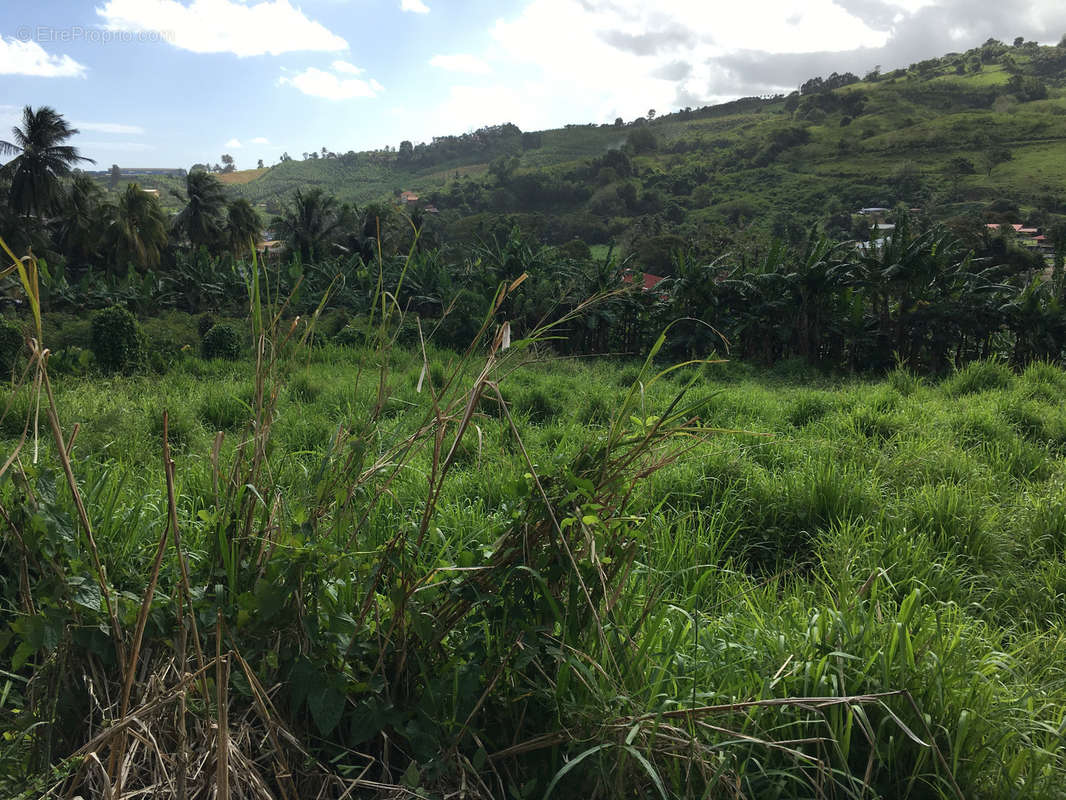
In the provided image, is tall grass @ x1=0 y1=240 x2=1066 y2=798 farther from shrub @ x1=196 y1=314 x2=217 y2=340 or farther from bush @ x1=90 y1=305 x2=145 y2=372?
shrub @ x1=196 y1=314 x2=217 y2=340

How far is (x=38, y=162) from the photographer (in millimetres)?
30250

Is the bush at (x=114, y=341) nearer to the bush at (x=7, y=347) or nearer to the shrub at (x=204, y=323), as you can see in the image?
the bush at (x=7, y=347)

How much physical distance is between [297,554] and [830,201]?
61860 mm

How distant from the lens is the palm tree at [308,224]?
33125 millimetres

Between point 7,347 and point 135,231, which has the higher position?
point 135,231

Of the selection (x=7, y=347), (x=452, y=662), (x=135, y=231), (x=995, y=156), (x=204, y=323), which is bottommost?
(x=204, y=323)

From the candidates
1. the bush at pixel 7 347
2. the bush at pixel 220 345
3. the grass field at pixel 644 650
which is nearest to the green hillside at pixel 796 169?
the bush at pixel 220 345

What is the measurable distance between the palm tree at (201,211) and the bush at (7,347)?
1140 inches

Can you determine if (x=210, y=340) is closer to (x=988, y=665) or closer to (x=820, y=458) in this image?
(x=820, y=458)

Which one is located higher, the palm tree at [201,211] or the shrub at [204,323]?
the palm tree at [201,211]

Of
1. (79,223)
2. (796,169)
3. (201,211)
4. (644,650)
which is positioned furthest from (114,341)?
(796,169)

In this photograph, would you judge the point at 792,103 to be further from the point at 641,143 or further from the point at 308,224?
the point at 308,224

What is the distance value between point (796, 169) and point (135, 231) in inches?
2343

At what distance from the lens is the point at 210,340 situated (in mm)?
13812
